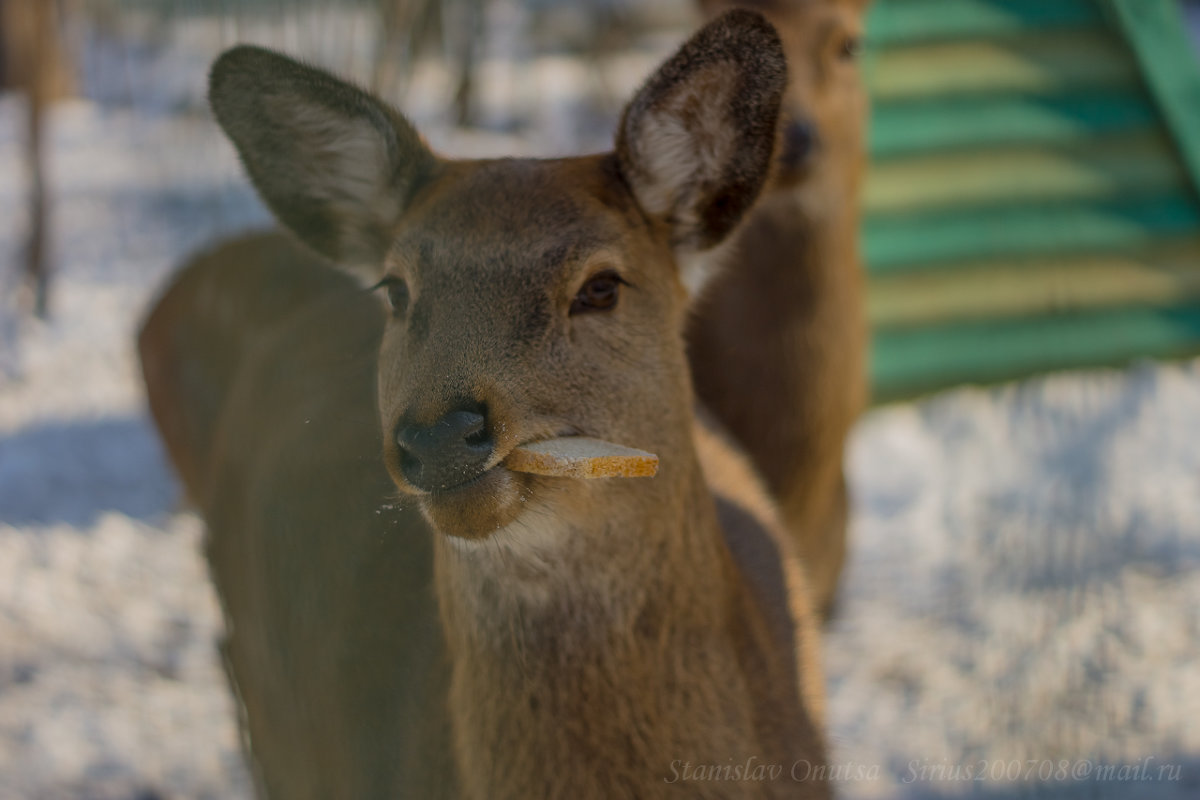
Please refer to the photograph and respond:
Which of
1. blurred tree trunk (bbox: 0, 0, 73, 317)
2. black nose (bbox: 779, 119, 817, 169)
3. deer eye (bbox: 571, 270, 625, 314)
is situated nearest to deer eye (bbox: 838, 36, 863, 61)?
black nose (bbox: 779, 119, 817, 169)

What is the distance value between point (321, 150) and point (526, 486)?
2.82 ft

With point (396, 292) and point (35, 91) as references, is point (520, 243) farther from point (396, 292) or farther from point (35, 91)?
point (35, 91)

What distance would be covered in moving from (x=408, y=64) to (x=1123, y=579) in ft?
19.0

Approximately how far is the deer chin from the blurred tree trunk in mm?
6692

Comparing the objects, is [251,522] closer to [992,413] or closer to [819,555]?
[819,555]

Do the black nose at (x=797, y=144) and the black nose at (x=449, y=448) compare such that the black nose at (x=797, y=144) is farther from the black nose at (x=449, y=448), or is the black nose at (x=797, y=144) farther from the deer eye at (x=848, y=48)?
the black nose at (x=449, y=448)

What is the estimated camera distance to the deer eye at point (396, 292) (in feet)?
6.74

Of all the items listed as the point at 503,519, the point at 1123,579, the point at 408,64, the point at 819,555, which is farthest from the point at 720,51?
the point at 408,64

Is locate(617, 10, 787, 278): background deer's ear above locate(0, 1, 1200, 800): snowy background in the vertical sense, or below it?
above

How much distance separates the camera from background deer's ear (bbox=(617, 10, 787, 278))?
2.01 metres

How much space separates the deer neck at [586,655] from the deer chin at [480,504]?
0.13 metres

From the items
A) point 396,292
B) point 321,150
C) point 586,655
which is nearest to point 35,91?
point 321,150

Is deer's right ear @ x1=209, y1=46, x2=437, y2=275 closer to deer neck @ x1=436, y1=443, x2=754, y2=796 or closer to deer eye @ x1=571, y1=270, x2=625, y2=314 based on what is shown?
deer eye @ x1=571, y1=270, x2=625, y2=314

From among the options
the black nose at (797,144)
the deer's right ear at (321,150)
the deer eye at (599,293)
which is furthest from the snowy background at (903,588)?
the deer's right ear at (321,150)
